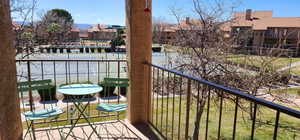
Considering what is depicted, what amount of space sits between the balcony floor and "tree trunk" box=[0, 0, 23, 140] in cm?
74

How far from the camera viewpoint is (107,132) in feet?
9.50

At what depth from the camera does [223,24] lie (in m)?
4.21

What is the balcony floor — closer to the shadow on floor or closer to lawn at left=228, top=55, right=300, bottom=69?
the shadow on floor

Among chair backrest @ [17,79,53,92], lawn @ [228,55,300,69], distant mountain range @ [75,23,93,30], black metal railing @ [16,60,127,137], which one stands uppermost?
distant mountain range @ [75,23,93,30]

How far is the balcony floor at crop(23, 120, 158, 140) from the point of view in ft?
8.95

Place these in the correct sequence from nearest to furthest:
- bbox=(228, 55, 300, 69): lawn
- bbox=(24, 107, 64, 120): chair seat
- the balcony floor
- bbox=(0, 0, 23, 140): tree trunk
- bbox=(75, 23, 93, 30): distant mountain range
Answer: bbox=(0, 0, 23, 140): tree trunk < bbox=(24, 107, 64, 120): chair seat < the balcony floor < bbox=(228, 55, 300, 69): lawn < bbox=(75, 23, 93, 30): distant mountain range

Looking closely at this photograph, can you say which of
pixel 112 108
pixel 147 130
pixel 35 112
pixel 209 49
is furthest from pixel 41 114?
pixel 209 49

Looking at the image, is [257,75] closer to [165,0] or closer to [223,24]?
[223,24]

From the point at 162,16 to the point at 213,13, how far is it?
1817 millimetres

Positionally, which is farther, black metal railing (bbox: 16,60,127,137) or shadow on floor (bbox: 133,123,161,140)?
black metal railing (bbox: 16,60,127,137)

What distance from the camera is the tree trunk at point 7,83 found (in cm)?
Answer: 187

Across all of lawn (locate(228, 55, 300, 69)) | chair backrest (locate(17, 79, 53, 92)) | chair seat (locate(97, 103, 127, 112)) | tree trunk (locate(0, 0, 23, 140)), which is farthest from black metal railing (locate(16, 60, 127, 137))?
lawn (locate(228, 55, 300, 69))

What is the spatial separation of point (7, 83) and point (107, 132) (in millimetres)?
1433

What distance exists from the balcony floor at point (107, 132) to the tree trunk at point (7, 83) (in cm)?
74
